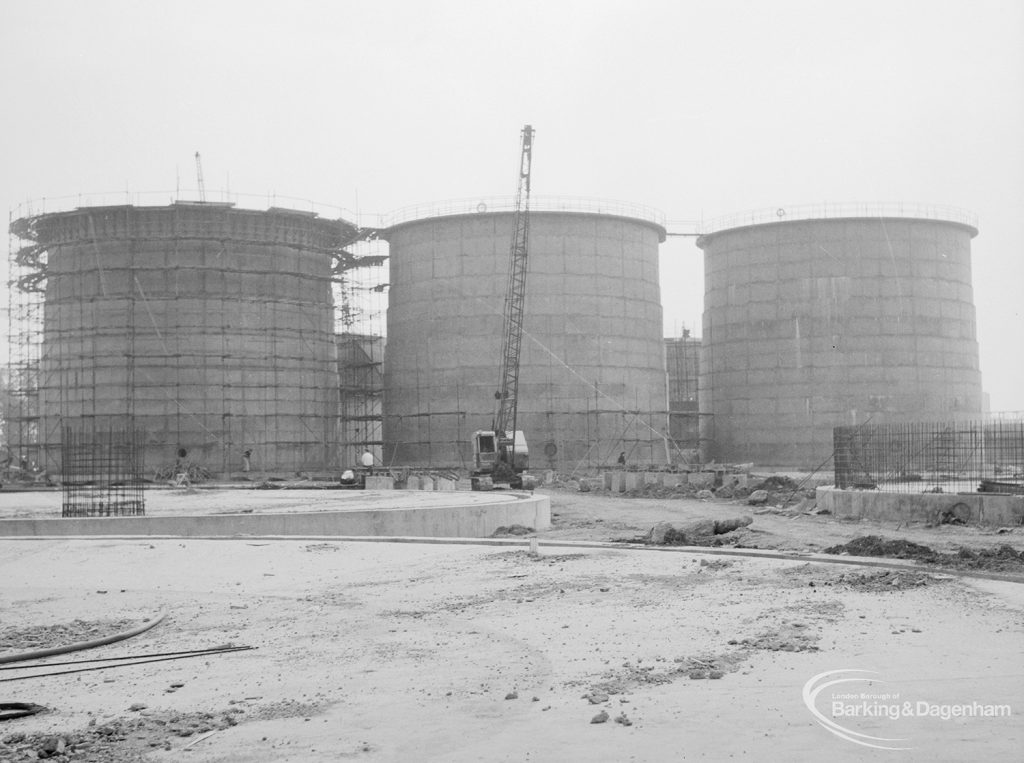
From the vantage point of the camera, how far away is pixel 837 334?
173 ft

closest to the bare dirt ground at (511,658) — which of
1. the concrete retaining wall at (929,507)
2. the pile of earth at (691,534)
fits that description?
the pile of earth at (691,534)

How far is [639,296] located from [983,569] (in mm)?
41606

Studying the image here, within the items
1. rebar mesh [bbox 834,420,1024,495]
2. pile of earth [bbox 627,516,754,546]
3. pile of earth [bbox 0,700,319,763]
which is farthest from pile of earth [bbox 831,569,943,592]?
rebar mesh [bbox 834,420,1024,495]

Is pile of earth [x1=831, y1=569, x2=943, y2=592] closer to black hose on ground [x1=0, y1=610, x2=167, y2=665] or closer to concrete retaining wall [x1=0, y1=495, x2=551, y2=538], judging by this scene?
black hose on ground [x1=0, y1=610, x2=167, y2=665]

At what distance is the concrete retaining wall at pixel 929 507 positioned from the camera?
70.1ft

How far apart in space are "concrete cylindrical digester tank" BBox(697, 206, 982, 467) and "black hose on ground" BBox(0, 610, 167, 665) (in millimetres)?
44837

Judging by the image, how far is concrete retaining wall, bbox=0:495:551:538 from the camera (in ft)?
62.7

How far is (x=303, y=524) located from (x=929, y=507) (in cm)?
1181

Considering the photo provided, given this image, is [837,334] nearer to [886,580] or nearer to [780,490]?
[780,490]

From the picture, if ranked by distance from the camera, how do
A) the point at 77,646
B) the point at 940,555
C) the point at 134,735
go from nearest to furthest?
the point at 134,735 → the point at 77,646 → the point at 940,555

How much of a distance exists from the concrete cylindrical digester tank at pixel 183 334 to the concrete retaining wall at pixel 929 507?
2679cm

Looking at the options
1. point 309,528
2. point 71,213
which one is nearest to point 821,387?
point 71,213

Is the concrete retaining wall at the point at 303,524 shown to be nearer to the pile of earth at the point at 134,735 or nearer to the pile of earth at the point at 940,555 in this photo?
the pile of earth at the point at 940,555

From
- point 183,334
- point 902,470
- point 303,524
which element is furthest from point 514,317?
point 303,524
